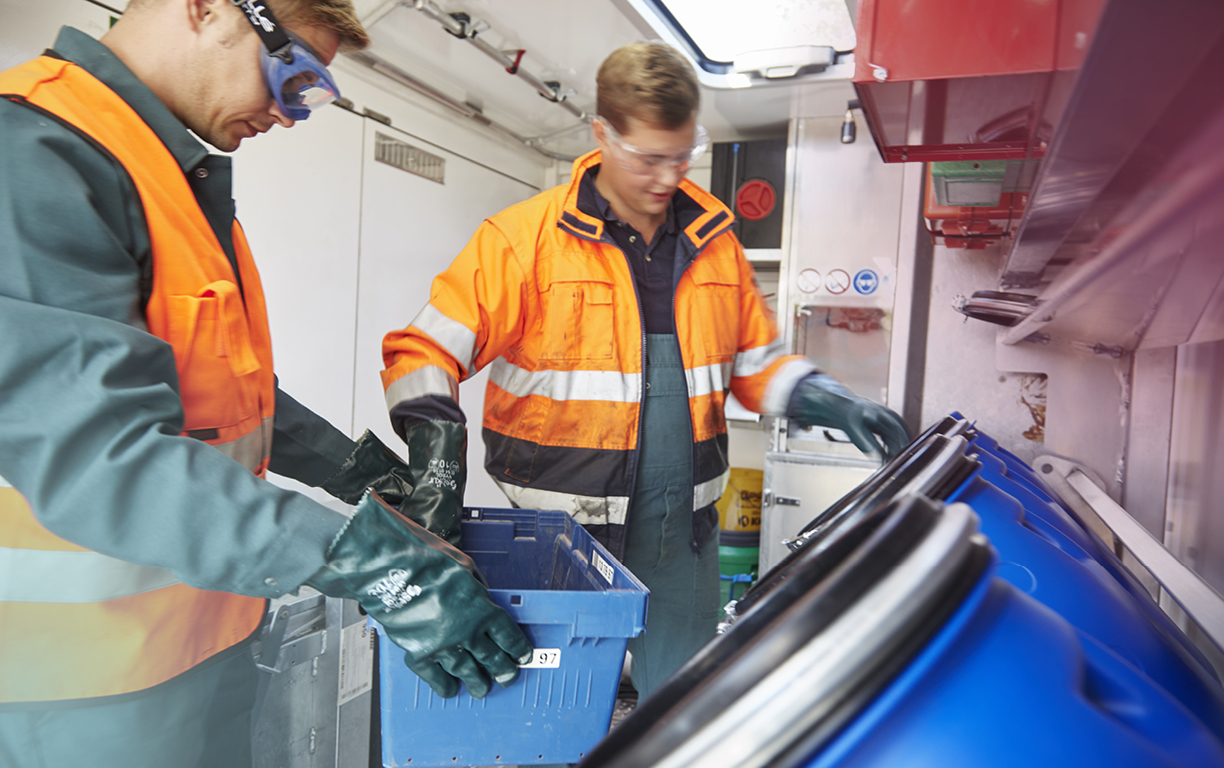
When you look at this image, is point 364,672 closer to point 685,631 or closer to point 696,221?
point 685,631

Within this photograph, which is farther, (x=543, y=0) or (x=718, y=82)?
(x=718, y=82)

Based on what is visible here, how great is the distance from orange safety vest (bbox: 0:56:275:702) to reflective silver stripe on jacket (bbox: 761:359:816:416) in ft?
3.86

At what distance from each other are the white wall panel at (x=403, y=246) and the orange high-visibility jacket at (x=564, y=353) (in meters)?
1.42

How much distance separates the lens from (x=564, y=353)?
5.09ft

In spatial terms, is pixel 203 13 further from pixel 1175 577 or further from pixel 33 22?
pixel 1175 577

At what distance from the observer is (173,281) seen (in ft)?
2.77

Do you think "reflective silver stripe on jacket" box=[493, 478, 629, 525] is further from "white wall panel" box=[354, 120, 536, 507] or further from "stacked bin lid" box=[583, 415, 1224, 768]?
"white wall panel" box=[354, 120, 536, 507]

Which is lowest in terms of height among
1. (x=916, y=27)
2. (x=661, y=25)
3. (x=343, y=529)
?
(x=343, y=529)

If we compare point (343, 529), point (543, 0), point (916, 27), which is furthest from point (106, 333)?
point (543, 0)

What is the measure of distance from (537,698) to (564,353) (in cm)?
80

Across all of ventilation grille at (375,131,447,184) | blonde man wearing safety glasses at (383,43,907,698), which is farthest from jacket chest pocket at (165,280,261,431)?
ventilation grille at (375,131,447,184)

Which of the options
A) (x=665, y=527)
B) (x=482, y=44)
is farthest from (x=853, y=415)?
(x=482, y=44)

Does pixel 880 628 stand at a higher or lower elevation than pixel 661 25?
lower

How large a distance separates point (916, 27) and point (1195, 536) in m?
1.07
